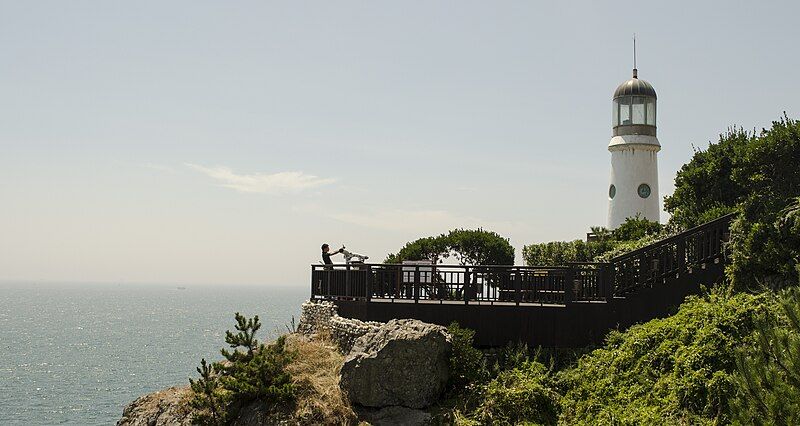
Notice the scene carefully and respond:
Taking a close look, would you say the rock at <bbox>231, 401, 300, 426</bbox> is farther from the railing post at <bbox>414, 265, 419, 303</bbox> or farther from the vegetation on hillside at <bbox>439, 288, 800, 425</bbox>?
the railing post at <bbox>414, 265, 419, 303</bbox>

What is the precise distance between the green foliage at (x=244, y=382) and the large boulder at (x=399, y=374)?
1478 millimetres

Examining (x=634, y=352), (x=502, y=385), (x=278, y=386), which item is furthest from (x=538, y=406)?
(x=278, y=386)

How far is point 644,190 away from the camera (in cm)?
3684

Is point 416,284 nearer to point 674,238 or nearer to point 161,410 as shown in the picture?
point 674,238

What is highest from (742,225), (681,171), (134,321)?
(681,171)

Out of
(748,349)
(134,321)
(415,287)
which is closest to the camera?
(748,349)

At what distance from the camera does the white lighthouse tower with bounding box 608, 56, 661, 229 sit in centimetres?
3691

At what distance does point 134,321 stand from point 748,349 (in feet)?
424

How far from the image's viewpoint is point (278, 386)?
17547 mm

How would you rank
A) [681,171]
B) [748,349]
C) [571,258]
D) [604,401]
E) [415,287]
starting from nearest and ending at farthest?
[748,349] < [604,401] < [415,287] < [681,171] < [571,258]

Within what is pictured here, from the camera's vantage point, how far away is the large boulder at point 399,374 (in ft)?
56.4

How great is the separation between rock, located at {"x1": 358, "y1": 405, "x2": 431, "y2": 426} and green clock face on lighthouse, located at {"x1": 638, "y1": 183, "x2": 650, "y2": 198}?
22767 mm

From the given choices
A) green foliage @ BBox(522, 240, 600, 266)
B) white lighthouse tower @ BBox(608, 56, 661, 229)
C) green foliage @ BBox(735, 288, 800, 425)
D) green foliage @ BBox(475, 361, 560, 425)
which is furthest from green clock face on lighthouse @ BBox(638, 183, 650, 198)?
green foliage @ BBox(735, 288, 800, 425)

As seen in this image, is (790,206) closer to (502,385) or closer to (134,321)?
(502,385)
